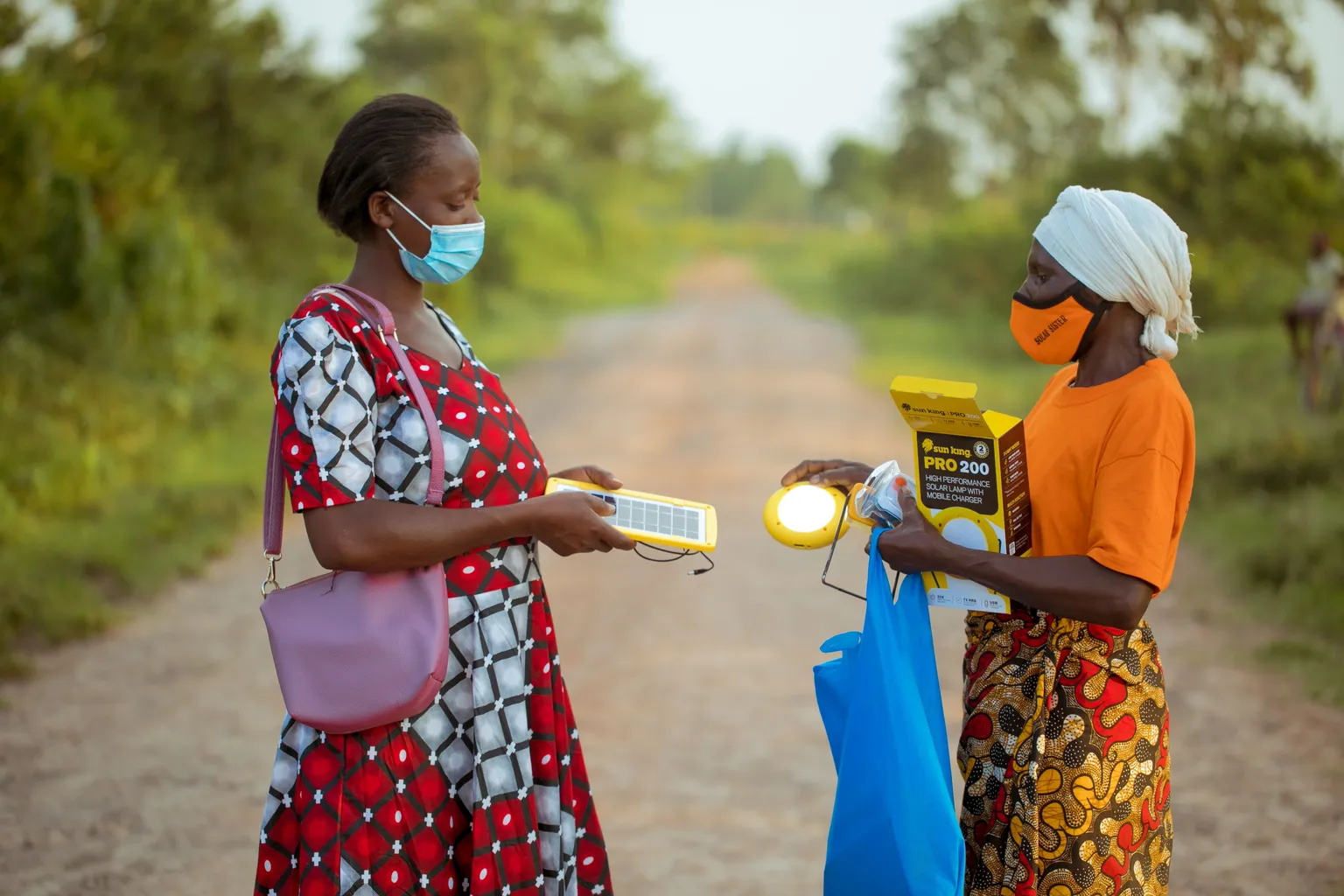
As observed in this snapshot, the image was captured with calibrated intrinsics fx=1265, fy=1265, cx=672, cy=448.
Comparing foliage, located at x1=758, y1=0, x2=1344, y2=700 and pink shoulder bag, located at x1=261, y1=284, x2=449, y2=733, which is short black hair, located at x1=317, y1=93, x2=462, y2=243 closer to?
pink shoulder bag, located at x1=261, y1=284, x2=449, y2=733

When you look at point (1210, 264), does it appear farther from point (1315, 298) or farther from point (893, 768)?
point (893, 768)

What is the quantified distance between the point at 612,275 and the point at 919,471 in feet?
105

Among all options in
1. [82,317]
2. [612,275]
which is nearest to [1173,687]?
[82,317]

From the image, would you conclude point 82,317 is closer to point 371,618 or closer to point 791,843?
point 791,843

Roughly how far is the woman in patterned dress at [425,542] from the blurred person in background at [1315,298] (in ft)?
32.9

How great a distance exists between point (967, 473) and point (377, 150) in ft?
3.63

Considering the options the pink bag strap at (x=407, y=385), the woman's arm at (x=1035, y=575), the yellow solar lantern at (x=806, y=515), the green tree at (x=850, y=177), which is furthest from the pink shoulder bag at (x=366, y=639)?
the green tree at (x=850, y=177)

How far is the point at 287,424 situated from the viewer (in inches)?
77.4

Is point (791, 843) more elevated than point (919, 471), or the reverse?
point (919, 471)

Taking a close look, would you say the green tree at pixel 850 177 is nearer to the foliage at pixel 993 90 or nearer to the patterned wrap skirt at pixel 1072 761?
the foliage at pixel 993 90

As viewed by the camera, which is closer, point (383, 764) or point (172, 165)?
point (383, 764)

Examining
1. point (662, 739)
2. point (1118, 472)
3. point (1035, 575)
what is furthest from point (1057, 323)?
point (662, 739)

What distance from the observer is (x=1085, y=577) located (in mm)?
2006

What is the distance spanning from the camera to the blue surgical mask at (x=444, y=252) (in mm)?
2133
